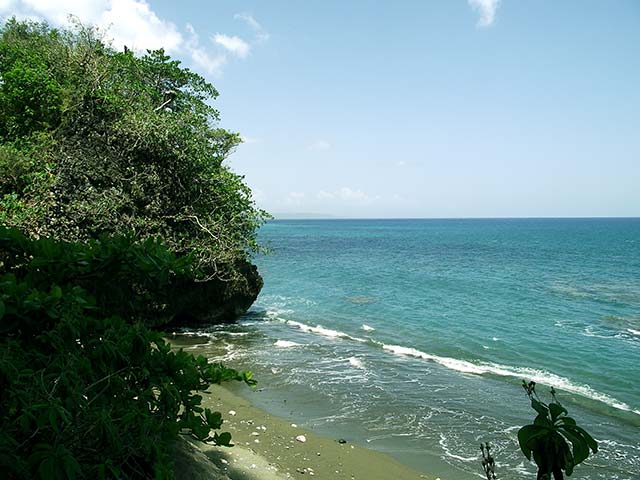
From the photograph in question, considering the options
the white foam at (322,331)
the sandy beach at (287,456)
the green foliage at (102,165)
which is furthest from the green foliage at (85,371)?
the white foam at (322,331)

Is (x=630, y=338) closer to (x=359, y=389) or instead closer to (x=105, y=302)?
(x=359, y=389)

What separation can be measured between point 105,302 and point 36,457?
1.64 metres

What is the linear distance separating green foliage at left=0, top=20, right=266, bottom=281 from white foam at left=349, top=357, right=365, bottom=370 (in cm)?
592

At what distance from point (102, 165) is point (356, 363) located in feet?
38.6

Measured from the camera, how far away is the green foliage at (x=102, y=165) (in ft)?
49.5

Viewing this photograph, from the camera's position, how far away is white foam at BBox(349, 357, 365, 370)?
53.2ft

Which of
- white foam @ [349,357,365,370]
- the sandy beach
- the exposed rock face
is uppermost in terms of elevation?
the exposed rock face

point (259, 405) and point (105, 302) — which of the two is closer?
point (105, 302)

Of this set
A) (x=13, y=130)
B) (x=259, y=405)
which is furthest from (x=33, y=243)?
(x=13, y=130)

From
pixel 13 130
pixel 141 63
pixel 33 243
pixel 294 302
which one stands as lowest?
pixel 294 302

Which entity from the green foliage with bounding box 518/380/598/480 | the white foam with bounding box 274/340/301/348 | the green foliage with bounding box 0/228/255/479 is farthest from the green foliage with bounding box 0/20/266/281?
the green foliage with bounding box 518/380/598/480

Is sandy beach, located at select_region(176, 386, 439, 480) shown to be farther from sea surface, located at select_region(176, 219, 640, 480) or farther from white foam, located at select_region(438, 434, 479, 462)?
white foam, located at select_region(438, 434, 479, 462)

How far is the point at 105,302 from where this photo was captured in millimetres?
3994

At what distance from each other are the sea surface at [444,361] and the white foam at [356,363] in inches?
1.4
